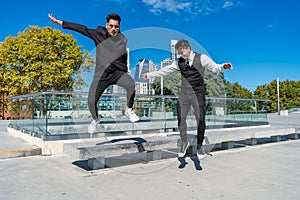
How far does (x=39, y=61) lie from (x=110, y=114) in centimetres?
1249

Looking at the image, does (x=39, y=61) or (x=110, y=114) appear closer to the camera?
(x=110, y=114)

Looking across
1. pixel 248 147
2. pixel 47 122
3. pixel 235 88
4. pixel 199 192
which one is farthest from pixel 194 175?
pixel 235 88

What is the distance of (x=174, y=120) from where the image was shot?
274 inches

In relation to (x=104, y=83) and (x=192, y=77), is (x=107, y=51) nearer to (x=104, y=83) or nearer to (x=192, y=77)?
(x=104, y=83)

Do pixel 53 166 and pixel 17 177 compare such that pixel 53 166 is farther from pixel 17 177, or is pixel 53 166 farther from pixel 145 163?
pixel 145 163

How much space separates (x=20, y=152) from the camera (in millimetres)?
4688

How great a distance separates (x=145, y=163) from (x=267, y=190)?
188 centimetres

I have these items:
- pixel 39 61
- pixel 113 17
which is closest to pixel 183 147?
pixel 113 17

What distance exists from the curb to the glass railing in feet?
1.07

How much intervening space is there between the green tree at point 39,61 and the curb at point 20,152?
12.1 m

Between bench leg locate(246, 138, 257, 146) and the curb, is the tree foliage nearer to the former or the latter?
bench leg locate(246, 138, 257, 146)

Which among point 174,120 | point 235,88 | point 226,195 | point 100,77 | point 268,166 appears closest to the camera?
point 226,195

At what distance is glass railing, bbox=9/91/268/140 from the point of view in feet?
18.1

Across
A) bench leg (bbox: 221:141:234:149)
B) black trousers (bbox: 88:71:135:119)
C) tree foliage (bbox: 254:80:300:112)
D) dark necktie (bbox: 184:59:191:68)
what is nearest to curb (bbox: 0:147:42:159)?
black trousers (bbox: 88:71:135:119)
